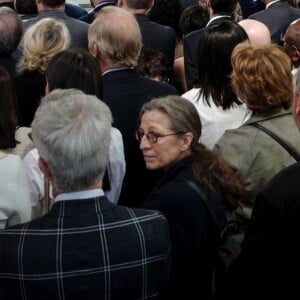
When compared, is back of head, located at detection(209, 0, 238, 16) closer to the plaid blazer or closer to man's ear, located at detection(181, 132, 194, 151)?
man's ear, located at detection(181, 132, 194, 151)

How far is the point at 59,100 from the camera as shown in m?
2.14

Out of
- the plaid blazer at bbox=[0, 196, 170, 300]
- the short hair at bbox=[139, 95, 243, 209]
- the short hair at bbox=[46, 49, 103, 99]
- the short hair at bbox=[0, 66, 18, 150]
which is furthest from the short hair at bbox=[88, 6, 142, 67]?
the plaid blazer at bbox=[0, 196, 170, 300]

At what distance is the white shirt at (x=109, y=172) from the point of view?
2.83m

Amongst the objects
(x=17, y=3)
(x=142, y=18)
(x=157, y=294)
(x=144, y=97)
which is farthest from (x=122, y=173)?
(x=17, y=3)

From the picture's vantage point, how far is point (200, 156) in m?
2.71

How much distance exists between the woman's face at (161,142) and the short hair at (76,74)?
0.29 metres

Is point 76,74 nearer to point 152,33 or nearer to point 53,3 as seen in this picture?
point 152,33

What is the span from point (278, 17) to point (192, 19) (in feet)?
2.39

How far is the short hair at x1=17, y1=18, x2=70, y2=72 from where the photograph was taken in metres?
3.73

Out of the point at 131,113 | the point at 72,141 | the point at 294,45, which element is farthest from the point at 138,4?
the point at 72,141

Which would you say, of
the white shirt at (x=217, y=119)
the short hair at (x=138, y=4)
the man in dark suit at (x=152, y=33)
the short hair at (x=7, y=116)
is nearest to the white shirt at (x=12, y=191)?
the short hair at (x=7, y=116)

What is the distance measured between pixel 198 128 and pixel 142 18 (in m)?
2.40

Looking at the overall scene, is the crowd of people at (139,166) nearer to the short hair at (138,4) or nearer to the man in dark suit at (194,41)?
the man in dark suit at (194,41)

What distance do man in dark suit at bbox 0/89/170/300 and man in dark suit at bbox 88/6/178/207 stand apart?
4.33 ft
